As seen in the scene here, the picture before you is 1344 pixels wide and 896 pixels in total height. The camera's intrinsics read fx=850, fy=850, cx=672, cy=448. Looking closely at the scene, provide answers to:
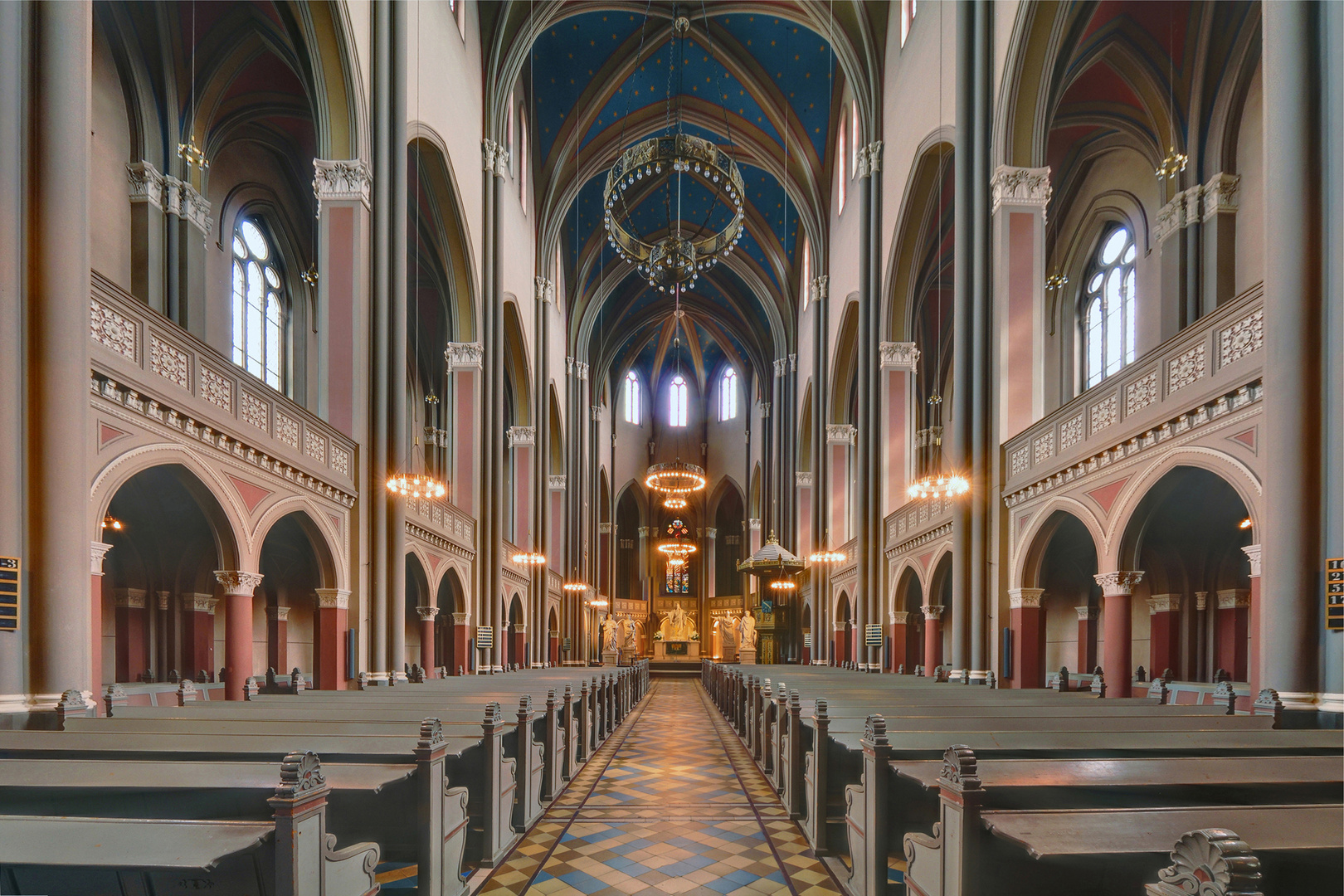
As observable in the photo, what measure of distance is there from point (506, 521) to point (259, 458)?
14775 millimetres

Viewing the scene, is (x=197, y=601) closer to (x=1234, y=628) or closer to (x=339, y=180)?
(x=339, y=180)

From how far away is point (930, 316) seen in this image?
23.4 metres

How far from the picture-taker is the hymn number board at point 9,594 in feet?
19.1

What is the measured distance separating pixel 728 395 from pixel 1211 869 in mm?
40026

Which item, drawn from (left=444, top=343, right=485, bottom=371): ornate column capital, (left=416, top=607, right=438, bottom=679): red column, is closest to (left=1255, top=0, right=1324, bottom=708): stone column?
(left=416, top=607, right=438, bottom=679): red column

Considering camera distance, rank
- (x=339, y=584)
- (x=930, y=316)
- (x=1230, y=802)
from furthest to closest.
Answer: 1. (x=930, y=316)
2. (x=339, y=584)
3. (x=1230, y=802)

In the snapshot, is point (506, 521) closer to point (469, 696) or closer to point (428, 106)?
point (428, 106)

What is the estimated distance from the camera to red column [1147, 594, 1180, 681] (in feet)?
45.2

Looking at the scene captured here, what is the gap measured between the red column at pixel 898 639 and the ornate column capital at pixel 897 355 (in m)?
5.07

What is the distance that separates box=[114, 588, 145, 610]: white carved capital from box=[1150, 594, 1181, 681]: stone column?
1600cm

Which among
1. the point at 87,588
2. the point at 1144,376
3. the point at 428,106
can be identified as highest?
the point at 428,106

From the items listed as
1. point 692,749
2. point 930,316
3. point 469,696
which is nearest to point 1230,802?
point 469,696

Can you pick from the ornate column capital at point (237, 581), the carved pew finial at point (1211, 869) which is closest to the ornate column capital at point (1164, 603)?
the ornate column capital at point (237, 581)

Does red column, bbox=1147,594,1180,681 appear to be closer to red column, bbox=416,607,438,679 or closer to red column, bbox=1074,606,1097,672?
red column, bbox=1074,606,1097,672
